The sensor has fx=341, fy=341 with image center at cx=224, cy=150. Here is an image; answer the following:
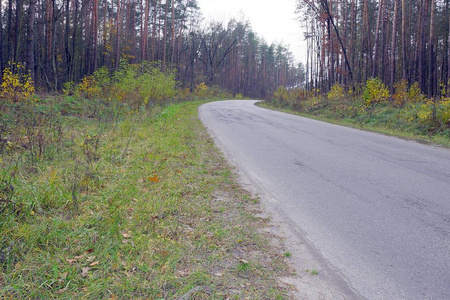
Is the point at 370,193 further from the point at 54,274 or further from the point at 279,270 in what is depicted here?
the point at 54,274

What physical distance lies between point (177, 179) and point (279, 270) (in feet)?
10.5

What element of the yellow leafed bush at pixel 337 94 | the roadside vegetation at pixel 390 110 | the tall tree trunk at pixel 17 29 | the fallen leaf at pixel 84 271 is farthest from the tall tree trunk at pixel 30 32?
the yellow leafed bush at pixel 337 94

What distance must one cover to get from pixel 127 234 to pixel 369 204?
3.47 metres

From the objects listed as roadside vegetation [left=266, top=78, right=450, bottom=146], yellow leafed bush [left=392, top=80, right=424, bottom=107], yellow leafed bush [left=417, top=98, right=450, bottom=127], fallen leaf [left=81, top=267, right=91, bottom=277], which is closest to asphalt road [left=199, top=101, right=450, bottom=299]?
fallen leaf [left=81, top=267, right=91, bottom=277]

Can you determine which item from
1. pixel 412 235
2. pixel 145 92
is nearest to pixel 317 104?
pixel 145 92

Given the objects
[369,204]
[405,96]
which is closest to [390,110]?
[405,96]

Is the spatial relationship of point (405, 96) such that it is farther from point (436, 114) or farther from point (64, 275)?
point (64, 275)

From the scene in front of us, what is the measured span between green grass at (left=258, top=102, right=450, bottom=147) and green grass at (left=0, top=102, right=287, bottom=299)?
8823 millimetres

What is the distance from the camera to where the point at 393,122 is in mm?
15344

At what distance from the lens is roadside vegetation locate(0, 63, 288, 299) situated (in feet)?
9.76

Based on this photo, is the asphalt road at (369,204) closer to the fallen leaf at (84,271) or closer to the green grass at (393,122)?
the fallen leaf at (84,271)

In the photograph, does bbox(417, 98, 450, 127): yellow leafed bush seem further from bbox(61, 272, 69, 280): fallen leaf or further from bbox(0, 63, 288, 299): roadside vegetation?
bbox(61, 272, 69, 280): fallen leaf

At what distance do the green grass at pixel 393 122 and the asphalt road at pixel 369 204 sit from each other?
252 centimetres

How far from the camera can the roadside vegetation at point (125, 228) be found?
297 centimetres
